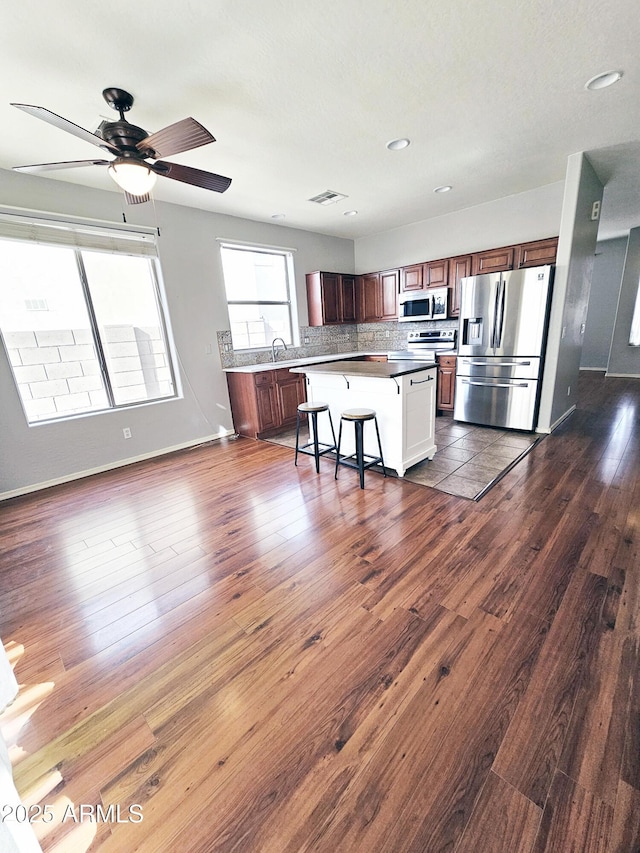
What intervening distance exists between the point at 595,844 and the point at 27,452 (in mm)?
4407

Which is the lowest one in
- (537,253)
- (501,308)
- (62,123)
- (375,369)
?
(375,369)

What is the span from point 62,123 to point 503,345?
4098 millimetres

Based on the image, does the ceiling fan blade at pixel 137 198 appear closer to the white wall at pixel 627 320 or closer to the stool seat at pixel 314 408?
the stool seat at pixel 314 408

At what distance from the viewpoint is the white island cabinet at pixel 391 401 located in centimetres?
299

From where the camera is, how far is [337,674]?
56.4 inches

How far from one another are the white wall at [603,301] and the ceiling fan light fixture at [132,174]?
8318mm

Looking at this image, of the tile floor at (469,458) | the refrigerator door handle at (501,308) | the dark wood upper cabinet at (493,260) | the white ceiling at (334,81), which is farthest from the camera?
the dark wood upper cabinet at (493,260)

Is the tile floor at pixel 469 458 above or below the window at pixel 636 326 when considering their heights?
below

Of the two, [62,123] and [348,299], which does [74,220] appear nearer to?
[62,123]

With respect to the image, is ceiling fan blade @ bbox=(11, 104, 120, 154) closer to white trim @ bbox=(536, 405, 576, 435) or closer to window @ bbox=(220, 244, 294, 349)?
window @ bbox=(220, 244, 294, 349)

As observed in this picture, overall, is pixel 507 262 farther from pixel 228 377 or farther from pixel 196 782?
pixel 196 782

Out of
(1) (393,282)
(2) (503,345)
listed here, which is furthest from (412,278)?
(2) (503,345)

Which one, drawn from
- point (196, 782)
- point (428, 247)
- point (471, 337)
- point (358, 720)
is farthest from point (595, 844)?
point (428, 247)

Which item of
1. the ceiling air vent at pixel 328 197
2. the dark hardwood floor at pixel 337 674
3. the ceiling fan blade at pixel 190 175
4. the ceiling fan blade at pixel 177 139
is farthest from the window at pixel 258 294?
the dark hardwood floor at pixel 337 674
